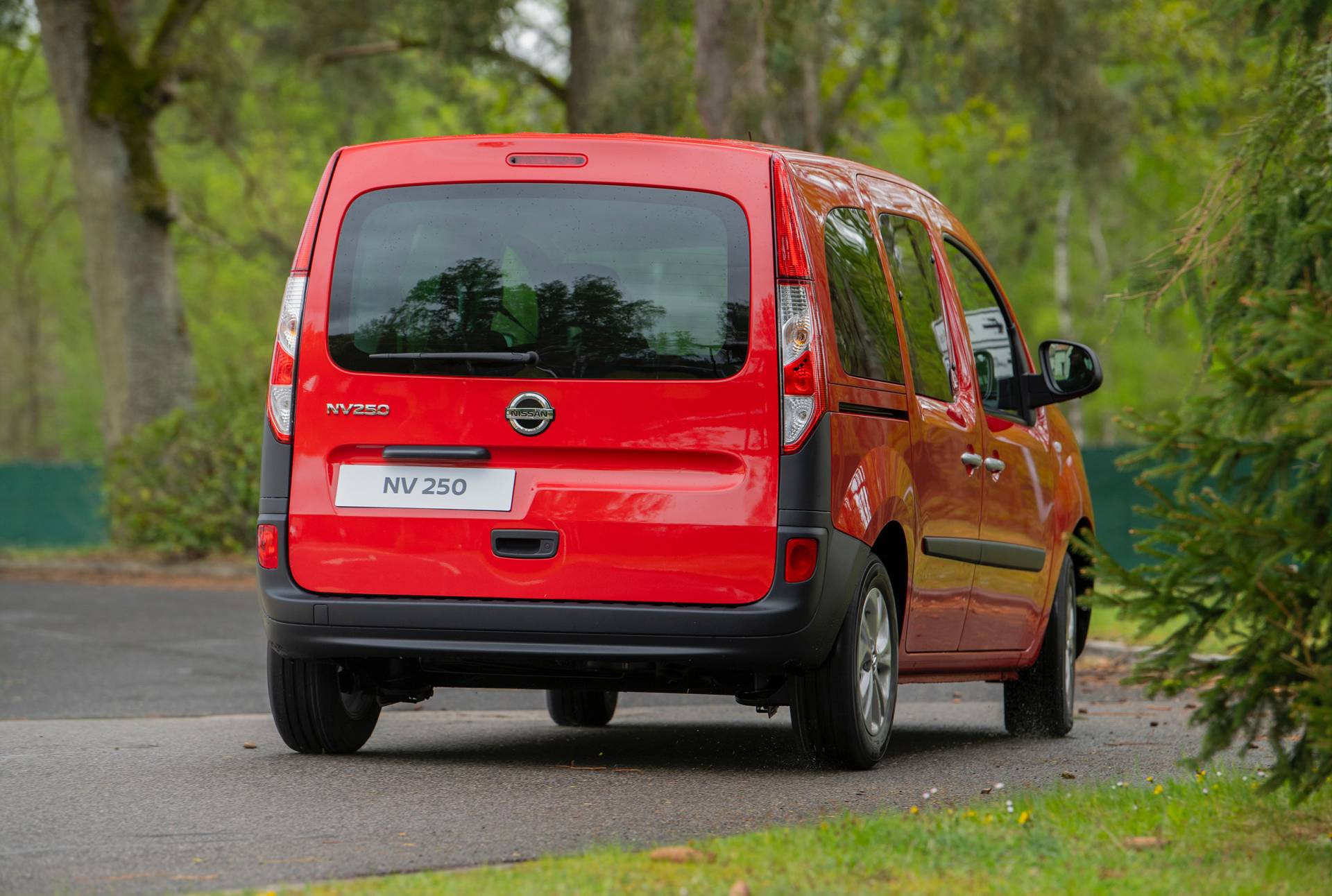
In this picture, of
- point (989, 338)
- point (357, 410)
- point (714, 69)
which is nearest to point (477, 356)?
point (357, 410)

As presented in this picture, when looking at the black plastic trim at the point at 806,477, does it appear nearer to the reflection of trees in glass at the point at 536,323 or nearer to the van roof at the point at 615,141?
the reflection of trees in glass at the point at 536,323

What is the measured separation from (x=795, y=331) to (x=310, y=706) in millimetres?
2215

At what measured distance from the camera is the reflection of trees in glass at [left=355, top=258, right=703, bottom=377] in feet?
20.4

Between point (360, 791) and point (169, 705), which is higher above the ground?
point (360, 791)

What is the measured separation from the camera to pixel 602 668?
21.2ft

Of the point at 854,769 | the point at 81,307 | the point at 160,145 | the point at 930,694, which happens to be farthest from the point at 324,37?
the point at 81,307

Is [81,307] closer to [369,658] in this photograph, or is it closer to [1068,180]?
[1068,180]

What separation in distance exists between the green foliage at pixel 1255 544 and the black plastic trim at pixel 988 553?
2.40 metres

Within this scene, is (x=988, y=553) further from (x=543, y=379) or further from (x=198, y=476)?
(x=198, y=476)

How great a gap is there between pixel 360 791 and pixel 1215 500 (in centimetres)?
283

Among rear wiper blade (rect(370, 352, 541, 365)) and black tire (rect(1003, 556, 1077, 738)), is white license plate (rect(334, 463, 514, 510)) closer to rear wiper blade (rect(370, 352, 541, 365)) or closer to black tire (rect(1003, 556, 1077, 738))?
rear wiper blade (rect(370, 352, 541, 365))

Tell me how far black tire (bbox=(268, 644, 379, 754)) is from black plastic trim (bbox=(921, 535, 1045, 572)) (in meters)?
2.18

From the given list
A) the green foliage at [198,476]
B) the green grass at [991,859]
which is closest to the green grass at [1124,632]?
the green grass at [991,859]

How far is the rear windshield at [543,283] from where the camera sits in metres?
6.21
